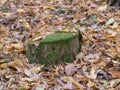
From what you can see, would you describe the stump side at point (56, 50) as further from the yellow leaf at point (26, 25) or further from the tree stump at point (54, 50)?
the yellow leaf at point (26, 25)

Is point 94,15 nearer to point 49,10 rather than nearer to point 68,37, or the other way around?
point 49,10

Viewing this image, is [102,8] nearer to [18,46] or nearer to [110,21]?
[110,21]

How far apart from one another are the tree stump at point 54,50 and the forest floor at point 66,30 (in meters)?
0.09

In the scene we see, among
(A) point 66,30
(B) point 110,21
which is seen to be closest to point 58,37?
(A) point 66,30

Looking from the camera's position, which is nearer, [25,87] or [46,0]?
[25,87]

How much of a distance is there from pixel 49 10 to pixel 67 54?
2.15m

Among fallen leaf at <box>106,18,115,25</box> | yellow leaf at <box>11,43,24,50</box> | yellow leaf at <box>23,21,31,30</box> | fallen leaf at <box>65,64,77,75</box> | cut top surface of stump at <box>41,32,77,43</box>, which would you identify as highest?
cut top surface of stump at <box>41,32,77,43</box>

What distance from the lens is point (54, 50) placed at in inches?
169

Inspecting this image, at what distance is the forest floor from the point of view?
4.07 meters

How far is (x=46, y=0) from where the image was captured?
6.89 meters

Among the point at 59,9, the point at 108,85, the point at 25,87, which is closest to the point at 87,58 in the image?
the point at 108,85

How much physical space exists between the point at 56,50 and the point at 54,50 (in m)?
0.03

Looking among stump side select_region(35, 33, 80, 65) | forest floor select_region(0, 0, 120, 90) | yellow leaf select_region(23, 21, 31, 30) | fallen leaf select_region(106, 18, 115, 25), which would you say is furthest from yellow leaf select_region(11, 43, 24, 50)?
fallen leaf select_region(106, 18, 115, 25)

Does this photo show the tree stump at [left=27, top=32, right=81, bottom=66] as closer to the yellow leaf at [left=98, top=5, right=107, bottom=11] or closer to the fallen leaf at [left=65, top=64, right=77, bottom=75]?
the fallen leaf at [left=65, top=64, right=77, bottom=75]
